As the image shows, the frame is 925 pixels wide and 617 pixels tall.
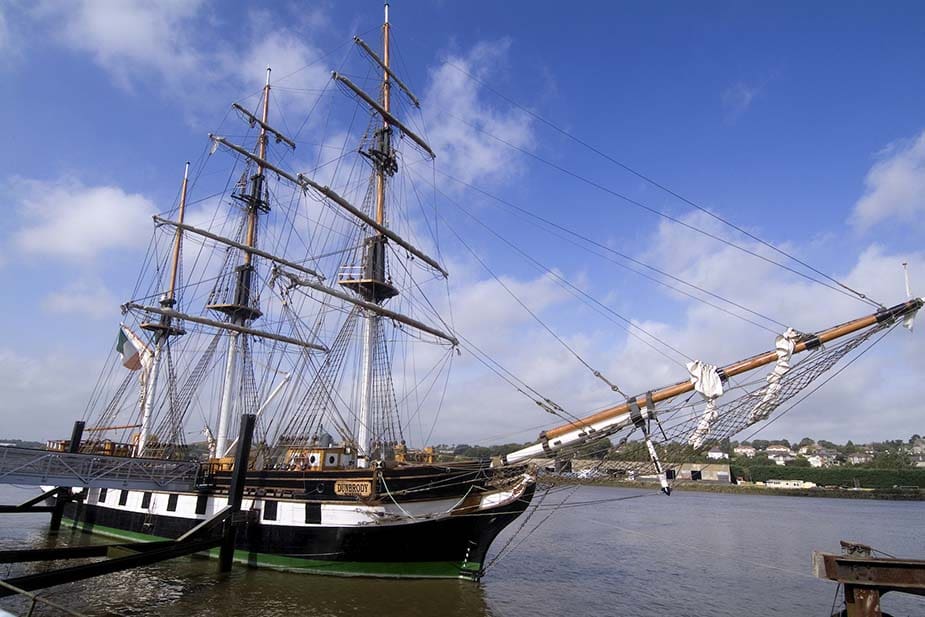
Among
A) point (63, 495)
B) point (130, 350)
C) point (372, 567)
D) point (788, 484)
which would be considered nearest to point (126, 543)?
point (372, 567)

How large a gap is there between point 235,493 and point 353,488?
4.66 metres

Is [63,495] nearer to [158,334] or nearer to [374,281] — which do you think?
[158,334]

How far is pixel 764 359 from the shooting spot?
1320 centimetres

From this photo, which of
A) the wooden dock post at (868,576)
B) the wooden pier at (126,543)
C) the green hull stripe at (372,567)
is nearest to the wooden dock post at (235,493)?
the wooden pier at (126,543)

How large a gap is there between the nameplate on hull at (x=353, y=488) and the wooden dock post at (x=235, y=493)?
3861 mm

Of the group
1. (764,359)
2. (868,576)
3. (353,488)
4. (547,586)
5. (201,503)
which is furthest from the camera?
(201,503)

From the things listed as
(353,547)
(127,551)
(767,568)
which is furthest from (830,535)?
(127,551)

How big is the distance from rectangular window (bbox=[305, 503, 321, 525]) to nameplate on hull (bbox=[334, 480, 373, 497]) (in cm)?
89

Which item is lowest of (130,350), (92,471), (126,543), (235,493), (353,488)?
(126,543)

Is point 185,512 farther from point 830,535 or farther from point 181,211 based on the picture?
point 830,535

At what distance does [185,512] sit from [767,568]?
24.6 m

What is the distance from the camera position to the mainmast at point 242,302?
29.6 metres

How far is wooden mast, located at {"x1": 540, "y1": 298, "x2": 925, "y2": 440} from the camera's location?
12.3 meters

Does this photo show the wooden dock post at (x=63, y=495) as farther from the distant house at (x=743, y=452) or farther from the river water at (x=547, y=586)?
the distant house at (x=743, y=452)
